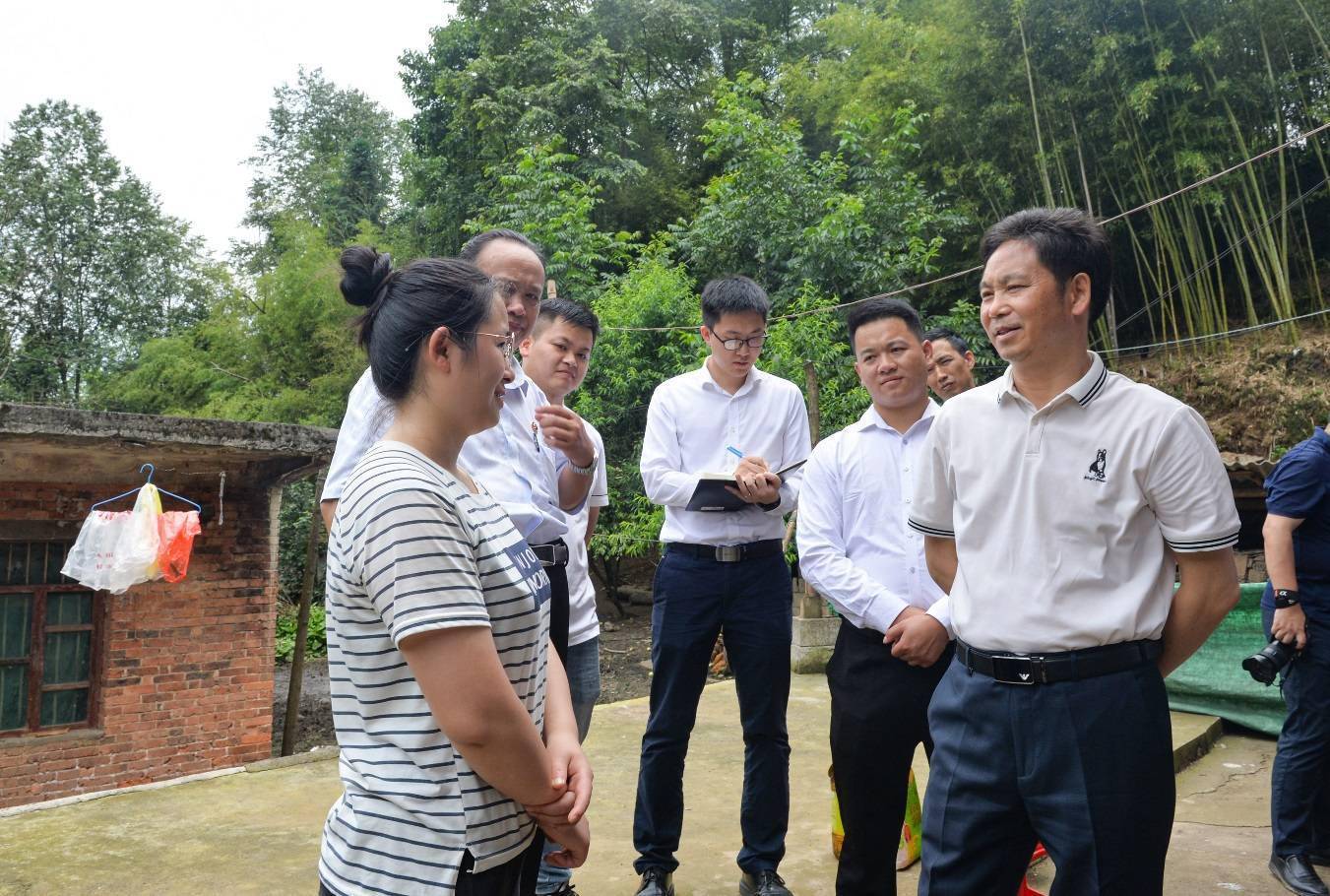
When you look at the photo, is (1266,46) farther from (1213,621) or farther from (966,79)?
(1213,621)

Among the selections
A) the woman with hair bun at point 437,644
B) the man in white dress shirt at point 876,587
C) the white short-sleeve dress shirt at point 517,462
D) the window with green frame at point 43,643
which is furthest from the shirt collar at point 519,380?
the window with green frame at point 43,643

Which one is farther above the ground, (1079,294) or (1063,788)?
(1079,294)

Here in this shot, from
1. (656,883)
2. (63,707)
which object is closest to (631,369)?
(63,707)

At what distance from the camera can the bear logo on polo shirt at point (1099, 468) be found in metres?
1.91

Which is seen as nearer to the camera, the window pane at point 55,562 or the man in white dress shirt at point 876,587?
the man in white dress shirt at point 876,587

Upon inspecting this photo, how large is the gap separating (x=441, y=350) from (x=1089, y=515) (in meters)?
1.25

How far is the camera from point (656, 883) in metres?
2.98

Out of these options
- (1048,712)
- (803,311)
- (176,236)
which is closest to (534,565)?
(1048,712)

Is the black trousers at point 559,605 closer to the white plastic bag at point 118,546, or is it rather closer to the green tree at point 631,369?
the white plastic bag at point 118,546

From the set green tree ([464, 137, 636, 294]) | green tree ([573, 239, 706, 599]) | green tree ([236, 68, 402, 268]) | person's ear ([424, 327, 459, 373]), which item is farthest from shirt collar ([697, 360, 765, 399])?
green tree ([236, 68, 402, 268])

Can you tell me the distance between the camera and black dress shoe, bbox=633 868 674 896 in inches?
116

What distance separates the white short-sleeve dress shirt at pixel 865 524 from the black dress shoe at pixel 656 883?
0.98 meters

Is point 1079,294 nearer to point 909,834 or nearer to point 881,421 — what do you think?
point 881,421

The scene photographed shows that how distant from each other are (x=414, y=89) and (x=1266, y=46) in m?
13.9
